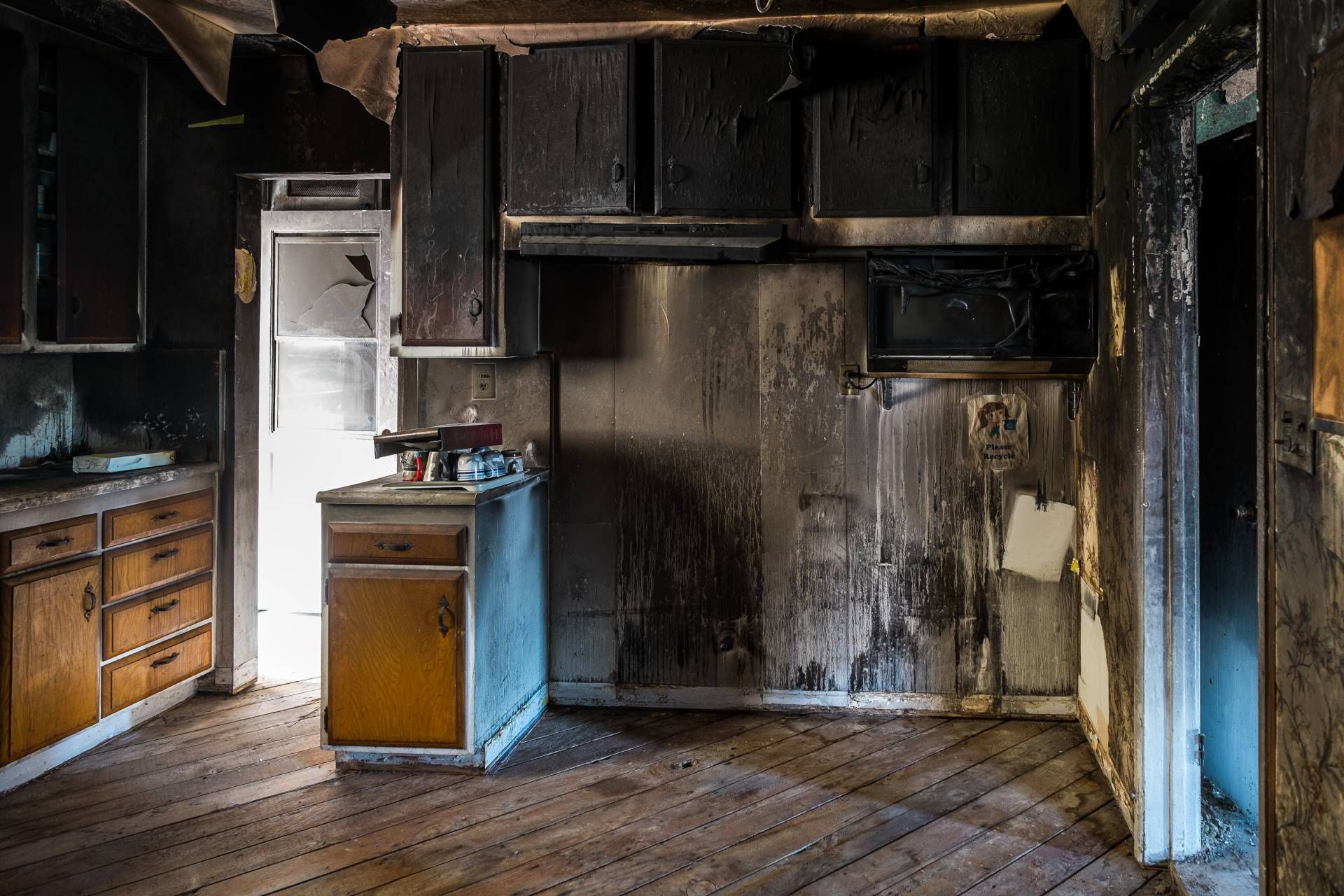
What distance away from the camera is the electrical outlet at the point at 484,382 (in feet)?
11.0

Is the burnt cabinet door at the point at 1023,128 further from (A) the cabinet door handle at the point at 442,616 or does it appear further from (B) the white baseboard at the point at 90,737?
(B) the white baseboard at the point at 90,737

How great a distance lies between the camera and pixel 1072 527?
10.2 feet

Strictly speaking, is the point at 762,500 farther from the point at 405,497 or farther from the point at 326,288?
the point at 326,288

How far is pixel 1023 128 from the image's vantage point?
2.85 meters

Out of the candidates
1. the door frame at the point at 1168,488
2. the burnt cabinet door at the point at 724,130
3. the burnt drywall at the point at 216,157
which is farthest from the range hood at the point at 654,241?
the door frame at the point at 1168,488

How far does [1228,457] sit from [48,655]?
354 cm

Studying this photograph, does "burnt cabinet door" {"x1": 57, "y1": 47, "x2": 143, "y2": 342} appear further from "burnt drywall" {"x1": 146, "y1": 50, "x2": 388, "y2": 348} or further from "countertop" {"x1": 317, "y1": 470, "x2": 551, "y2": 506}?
"countertop" {"x1": 317, "y1": 470, "x2": 551, "y2": 506}

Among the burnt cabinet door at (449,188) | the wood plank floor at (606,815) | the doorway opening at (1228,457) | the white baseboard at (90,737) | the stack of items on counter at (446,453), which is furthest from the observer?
the burnt cabinet door at (449,188)

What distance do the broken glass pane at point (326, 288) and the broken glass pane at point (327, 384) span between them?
0.20ft

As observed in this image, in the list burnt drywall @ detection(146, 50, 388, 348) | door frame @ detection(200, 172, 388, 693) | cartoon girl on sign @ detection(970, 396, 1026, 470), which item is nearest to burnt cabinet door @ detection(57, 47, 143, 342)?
burnt drywall @ detection(146, 50, 388, 348)

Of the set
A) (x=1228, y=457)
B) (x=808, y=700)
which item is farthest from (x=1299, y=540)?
(x=808, y=700)

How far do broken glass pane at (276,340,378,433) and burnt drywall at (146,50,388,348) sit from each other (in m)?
0.51

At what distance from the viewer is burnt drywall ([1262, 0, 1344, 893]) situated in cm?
128

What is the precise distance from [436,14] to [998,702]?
3.14m
